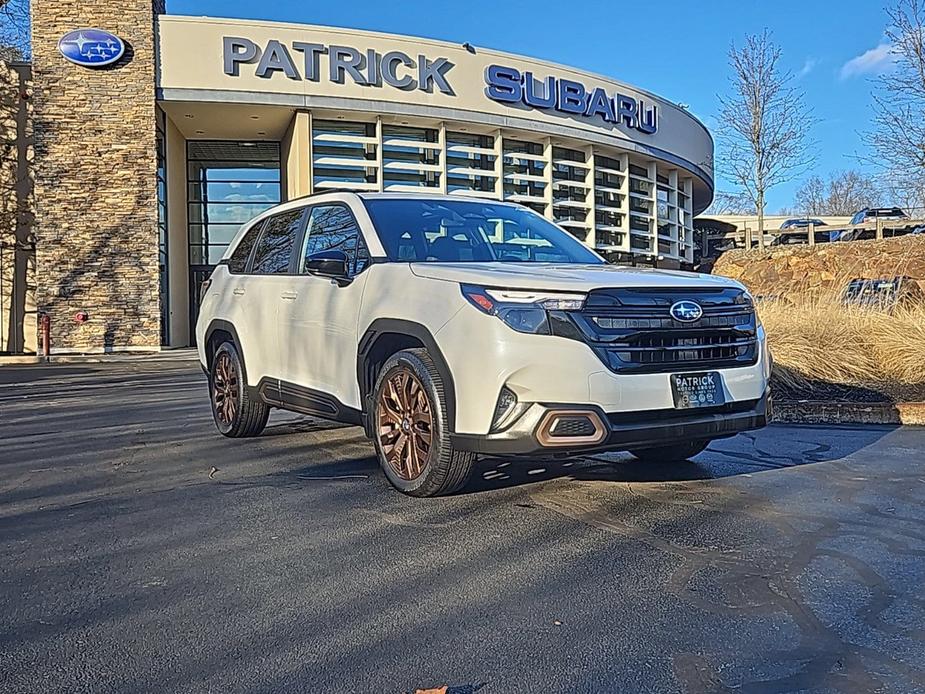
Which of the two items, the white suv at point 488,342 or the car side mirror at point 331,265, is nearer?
the white suv at point 488,342

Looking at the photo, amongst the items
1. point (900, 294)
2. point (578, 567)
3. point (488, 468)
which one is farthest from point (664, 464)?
point (900, 294)

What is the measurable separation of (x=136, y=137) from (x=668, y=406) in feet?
62.8

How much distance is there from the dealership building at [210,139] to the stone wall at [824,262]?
4.71m

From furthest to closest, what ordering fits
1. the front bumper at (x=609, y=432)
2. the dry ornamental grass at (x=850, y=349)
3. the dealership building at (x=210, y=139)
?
the dealership building at (x=210, y=139)
the dry ornamental grass at (x=850, y=349)
the front bumper at (x=609, y=432)

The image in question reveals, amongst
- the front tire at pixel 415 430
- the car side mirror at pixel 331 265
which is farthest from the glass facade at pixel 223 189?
the front tire at pixel 415 430

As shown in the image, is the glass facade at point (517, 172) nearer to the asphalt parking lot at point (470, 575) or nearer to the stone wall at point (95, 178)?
the stone wall at point (95, 178)

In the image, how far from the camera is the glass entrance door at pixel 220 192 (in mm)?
24688

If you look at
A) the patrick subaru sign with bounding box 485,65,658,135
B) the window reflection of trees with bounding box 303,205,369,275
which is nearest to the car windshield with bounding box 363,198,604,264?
the window reflection of trees with bounding box 303,205,369,275

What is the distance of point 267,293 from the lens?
20.5 feet

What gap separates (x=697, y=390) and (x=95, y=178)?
19320mm

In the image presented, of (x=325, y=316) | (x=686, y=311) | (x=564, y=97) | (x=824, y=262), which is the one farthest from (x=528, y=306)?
(x=564, y=97)

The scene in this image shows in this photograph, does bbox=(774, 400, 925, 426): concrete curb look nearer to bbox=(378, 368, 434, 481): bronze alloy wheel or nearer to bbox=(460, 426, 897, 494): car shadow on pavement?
bbox=(460, 426, 897, 494): car shadow on pavement

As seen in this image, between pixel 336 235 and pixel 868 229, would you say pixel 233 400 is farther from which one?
pixel 868 229

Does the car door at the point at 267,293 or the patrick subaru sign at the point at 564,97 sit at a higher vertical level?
the patrick subaru sign at the point at 564,97
